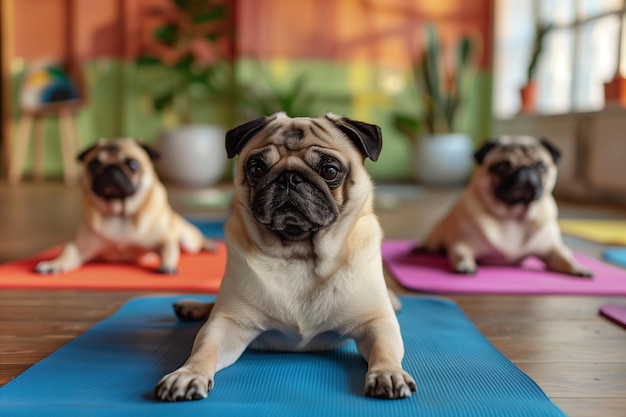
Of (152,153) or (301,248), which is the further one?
(152,153)

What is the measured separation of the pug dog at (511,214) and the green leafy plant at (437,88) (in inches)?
214

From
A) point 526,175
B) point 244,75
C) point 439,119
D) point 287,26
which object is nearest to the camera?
point 526,175

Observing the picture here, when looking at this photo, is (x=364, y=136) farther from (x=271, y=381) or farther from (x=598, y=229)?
(x=598, y=229)

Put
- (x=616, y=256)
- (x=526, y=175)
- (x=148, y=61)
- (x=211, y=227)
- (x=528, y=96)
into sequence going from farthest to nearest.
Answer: (x=148, y=61) < (x=528, y=96) < (x=211, y=227) < (x=616, y=256) < (x=526, y=175)

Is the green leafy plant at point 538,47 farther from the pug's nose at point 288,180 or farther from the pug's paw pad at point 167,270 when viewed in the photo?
the pug's nose at point 288,180

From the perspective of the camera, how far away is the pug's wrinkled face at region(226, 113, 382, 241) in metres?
1.60

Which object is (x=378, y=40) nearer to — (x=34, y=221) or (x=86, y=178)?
(x=34, y=221)

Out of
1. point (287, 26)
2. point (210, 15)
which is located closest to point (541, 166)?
point (210, 15)

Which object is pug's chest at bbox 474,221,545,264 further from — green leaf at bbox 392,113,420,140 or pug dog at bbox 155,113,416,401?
green leaf at bbox 392,113,420,140

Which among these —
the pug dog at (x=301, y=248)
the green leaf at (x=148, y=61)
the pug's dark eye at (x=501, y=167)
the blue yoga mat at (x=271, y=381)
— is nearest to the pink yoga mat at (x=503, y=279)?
the pug's dark eye at (x=501, y=167)

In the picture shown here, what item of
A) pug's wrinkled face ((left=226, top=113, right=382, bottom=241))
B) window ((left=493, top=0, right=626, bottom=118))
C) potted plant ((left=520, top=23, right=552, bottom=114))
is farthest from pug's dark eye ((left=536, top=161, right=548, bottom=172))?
potted plant ((left=520, top=23, right=552, bottom=114))

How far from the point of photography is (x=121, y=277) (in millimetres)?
2912

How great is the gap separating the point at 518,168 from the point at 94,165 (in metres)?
1.96

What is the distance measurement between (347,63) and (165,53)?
255 cm
